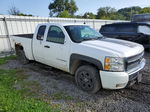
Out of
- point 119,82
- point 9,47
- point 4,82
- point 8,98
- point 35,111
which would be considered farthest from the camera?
point 9,47

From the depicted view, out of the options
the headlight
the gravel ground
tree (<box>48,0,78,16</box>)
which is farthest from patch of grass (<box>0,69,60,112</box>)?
tree (<box>48,0,78,16</box>)

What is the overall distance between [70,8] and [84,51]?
67941 mm

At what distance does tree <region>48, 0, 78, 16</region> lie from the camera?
219ft

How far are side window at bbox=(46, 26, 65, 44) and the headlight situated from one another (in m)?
1.61

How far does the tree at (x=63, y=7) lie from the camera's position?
6688cm

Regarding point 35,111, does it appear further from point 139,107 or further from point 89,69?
point 139,107

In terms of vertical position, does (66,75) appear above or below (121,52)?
below

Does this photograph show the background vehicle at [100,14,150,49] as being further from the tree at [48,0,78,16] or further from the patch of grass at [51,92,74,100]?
the tree at [48,0,78,16]

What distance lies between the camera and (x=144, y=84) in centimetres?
412

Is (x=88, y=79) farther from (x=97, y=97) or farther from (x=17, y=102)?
(x=17, y=102)

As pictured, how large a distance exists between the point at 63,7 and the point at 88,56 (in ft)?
228

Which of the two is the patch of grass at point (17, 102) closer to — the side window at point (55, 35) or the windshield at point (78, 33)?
the side window at point (55, 35)

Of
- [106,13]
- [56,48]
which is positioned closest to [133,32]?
[56,48]

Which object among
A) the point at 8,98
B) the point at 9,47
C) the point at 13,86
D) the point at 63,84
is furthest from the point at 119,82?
the point at 9,47
